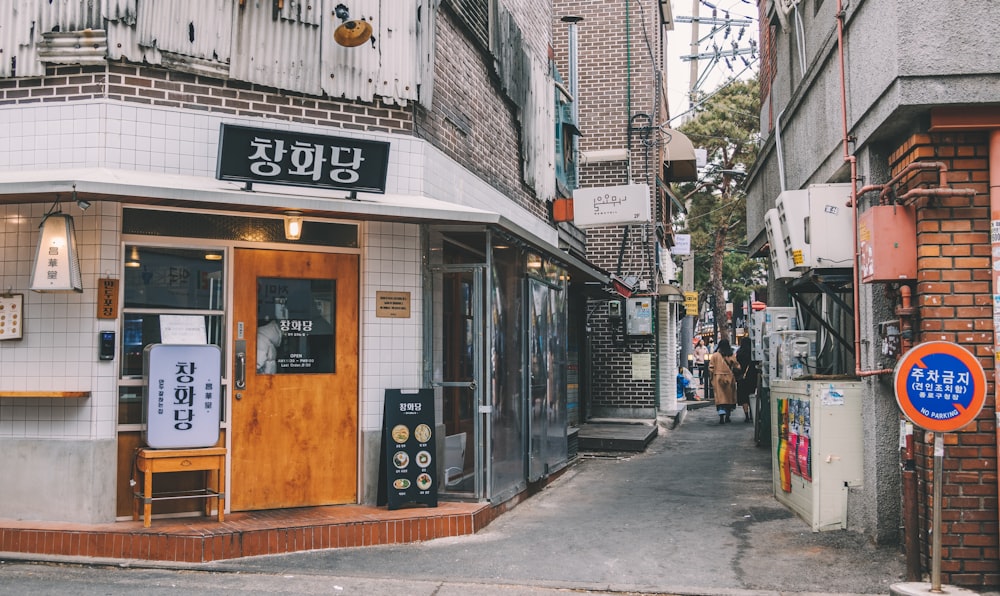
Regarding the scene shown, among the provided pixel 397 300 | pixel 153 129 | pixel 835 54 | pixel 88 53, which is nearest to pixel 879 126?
pixel 835 54

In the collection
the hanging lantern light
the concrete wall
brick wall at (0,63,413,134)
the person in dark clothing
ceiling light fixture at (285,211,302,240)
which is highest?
brick wall at (0,63,413,134)

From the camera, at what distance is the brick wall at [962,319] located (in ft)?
20.6

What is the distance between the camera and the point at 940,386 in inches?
220

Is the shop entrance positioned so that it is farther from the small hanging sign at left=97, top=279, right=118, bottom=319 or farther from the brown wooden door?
the small hanging sign at left=97, top=279, right=118, bottom=319

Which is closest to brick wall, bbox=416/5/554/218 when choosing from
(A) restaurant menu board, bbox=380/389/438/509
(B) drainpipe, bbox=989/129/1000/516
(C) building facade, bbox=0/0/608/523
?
(C) building facade, bbox=0/0/608/523

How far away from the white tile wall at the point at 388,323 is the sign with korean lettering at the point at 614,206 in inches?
266

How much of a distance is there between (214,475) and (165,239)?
7.00ft

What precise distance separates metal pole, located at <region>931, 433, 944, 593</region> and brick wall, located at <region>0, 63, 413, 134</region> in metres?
5.81

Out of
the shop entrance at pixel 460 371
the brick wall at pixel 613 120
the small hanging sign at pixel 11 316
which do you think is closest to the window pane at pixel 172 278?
the small hanging sign at pixel 11 316

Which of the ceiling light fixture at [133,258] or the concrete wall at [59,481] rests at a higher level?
the ceiling light fixture at [133,258]

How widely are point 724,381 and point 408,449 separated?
1263 centimetres

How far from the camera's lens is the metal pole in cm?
564

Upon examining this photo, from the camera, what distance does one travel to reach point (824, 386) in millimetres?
7918

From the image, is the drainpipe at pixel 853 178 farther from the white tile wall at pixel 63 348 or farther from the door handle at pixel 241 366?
the white tile wall at pixel 63 348
